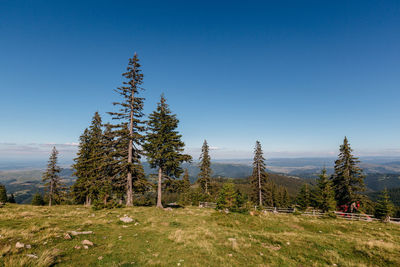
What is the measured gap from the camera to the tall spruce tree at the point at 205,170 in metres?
37.3

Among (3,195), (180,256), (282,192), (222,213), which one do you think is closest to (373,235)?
(222,213)

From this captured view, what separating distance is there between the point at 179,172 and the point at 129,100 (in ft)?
37.3

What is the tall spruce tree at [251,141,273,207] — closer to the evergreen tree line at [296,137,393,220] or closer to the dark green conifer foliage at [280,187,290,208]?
the evergreen tree line at [296,137,393,220]

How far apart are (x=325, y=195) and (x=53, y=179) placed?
4792 centimetres

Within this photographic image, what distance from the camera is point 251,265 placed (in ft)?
24.9

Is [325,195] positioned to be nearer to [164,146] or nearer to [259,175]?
[259,175]

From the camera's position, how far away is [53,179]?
31.0 m

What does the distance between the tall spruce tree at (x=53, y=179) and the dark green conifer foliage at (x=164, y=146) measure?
20808mm

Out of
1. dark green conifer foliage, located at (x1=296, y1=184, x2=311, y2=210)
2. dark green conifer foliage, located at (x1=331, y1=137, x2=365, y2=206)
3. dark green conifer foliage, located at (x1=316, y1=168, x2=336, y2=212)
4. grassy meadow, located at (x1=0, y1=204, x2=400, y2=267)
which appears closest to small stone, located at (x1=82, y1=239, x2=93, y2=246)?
grassy meadow, located at (x1=0, y1=204, x2=400, y2=267)

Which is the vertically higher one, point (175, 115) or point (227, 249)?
point (175, 115)

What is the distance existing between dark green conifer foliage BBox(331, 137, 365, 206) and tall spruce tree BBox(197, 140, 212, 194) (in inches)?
921

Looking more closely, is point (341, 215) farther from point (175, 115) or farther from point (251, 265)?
point (175, 115)

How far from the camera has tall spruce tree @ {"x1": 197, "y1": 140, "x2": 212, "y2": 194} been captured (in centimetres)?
3731

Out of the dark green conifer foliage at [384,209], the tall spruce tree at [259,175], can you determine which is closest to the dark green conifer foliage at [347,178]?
the dark green conifer foliage at [384,209]
